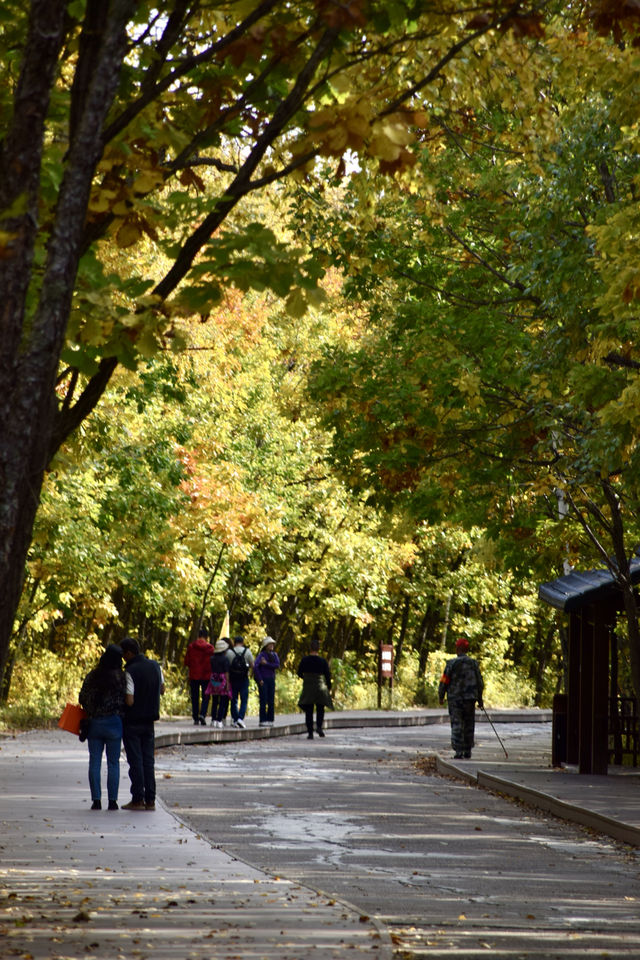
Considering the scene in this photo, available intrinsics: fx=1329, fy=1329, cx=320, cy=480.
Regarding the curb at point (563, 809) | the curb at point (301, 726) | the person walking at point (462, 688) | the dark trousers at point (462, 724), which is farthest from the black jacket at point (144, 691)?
the curb at point (301, 726)

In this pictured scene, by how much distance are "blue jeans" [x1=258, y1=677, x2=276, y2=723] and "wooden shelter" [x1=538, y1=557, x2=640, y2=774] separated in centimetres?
901

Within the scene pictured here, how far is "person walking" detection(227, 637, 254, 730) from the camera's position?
90.6 feet

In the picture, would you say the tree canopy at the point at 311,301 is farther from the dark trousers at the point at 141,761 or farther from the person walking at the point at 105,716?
the dark trousers at the point at 141,761

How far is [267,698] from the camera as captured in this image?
1179 inches

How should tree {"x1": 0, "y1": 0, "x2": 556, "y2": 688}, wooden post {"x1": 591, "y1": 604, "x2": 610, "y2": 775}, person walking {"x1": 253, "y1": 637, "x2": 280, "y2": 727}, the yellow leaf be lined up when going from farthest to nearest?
person walking {"x1": 253, "y1": 637, "x2": 280, "y2": 727}
wooden post {"x1": 591, "y1": 604, "x2": 610, "y2": 775}
the yellow leaf
tree {"x1": 0, "y1": 0, "x2": 556, "y2": 688}

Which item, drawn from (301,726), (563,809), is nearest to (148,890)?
(563,809)

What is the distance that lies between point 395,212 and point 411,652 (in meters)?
37.4

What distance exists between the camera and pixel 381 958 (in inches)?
272

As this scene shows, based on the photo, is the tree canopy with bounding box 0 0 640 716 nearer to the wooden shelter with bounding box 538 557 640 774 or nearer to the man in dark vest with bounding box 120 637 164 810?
the wooden shelter with bounding box 538 557 640 774

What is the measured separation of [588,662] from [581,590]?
4.19 feet

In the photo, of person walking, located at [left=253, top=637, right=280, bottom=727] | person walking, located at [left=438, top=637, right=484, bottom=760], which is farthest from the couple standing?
person walking, located at [left=253, top=637, right=280, bottom=727]

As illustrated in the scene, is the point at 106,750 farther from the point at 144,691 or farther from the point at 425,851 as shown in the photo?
the point at 425,851

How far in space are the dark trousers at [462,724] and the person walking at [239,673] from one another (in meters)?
5.73

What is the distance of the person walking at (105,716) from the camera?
1420cm
